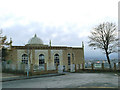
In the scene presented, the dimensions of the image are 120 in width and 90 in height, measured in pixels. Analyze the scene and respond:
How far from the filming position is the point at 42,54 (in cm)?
4044

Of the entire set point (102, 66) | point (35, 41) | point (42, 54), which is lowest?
point (102, 66)

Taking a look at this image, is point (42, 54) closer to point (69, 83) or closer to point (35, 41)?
point (35, 41)

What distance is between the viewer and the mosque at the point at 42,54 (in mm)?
38375

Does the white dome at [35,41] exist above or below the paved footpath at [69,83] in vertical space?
above

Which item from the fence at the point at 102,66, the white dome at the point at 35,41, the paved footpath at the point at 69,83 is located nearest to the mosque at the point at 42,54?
the white dome at the point at 35,41

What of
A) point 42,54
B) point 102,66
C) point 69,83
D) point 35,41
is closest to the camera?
point 69,83

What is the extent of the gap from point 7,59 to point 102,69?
23.2 meters

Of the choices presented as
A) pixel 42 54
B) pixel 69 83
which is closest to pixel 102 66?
pixel 42 54

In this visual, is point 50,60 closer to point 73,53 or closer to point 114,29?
point 73,53

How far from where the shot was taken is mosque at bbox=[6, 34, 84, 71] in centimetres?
3838

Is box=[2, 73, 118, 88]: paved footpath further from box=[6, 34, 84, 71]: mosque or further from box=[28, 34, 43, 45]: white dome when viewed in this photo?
box=[28, 34, 43, 45]: white dome

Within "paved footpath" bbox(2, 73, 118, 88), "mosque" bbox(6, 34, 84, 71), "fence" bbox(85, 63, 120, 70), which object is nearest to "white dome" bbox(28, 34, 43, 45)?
"mosque" bbox(6, 34, 84, 71)

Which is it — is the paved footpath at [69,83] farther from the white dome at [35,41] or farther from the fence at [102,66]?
the white dome at [35,41]

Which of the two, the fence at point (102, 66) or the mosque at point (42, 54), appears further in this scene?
the mosque at point (42, 54)
